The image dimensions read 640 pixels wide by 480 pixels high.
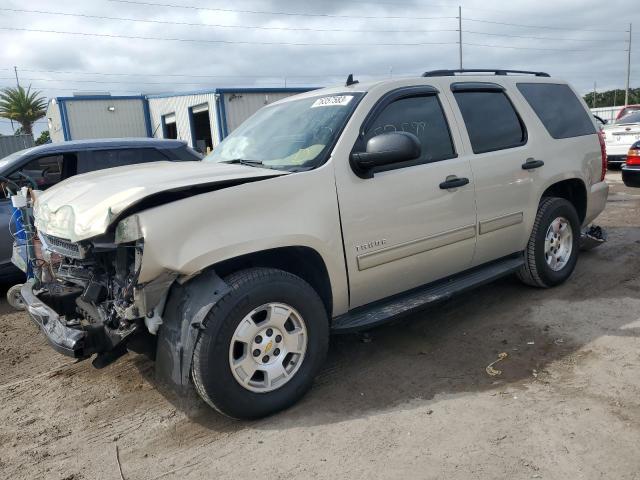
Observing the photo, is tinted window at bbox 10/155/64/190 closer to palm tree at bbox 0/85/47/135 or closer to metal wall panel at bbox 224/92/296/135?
metal wall panel at bbox 224/92/296/135

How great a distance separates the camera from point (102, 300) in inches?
124

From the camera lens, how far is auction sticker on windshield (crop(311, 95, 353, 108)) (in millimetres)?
3691

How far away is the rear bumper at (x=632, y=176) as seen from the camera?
8.94 metres

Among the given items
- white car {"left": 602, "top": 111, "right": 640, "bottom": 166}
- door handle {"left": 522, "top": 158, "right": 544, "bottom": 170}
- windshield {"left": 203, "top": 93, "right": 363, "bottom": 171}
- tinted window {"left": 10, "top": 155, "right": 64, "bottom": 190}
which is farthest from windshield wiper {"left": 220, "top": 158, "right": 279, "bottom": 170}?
white car {"left": 602, "top": 111, "right": 640, "bottom": 166}

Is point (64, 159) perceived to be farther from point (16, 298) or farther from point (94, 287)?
point (94, 287)

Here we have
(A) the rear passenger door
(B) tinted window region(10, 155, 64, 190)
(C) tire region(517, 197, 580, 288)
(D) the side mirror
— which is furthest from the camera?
(B) tinted window region(10, 155, 64, 190)

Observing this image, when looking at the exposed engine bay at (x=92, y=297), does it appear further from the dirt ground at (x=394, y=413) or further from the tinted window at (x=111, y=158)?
the tinted window at (x=111, y=158)

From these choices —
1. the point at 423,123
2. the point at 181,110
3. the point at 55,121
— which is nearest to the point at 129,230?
the point at 423,123

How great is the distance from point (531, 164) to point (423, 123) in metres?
1.23

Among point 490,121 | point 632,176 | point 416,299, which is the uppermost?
point 490,121

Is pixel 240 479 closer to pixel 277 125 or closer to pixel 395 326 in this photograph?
pixel 395 326

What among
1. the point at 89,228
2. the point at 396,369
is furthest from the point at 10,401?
the point at 396,369

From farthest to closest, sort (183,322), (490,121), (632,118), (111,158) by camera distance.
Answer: (632,118), (111,158), (490,121), (183,322)

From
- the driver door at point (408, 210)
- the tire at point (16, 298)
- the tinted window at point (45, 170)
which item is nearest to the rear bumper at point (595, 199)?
the driver door at point (408, 210)
